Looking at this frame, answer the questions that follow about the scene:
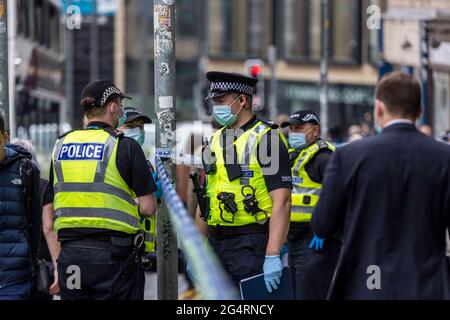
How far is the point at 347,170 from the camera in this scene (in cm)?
590

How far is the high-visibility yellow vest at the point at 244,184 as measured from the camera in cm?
831

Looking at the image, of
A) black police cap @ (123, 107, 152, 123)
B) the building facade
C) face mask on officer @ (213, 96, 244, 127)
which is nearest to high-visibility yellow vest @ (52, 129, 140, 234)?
face mask on officer @ (213, 96, 244, 127)

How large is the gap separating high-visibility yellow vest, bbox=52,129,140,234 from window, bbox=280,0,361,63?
163 feet

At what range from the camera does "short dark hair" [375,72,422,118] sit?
19.4ft

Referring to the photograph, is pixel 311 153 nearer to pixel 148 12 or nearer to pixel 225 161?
pixel 225 161

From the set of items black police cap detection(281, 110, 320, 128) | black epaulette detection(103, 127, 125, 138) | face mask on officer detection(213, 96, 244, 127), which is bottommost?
black police cap detection(281, 110, 320, 128)

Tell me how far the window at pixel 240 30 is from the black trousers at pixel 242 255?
56.1 meters

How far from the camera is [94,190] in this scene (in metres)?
7.53

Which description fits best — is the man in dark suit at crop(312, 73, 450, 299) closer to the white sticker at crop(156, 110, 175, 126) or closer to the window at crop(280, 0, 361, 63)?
the white sticker at crop(156, 110, 175, 126)

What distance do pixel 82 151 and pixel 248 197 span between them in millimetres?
1239

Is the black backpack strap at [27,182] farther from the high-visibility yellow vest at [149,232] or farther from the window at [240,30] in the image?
the window at [240,30]

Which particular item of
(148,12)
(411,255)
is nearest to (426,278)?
(411,255)

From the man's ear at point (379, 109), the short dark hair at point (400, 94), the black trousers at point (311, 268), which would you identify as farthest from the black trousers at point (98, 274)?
the black trousers at point (311, 268)

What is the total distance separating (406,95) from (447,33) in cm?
1935
